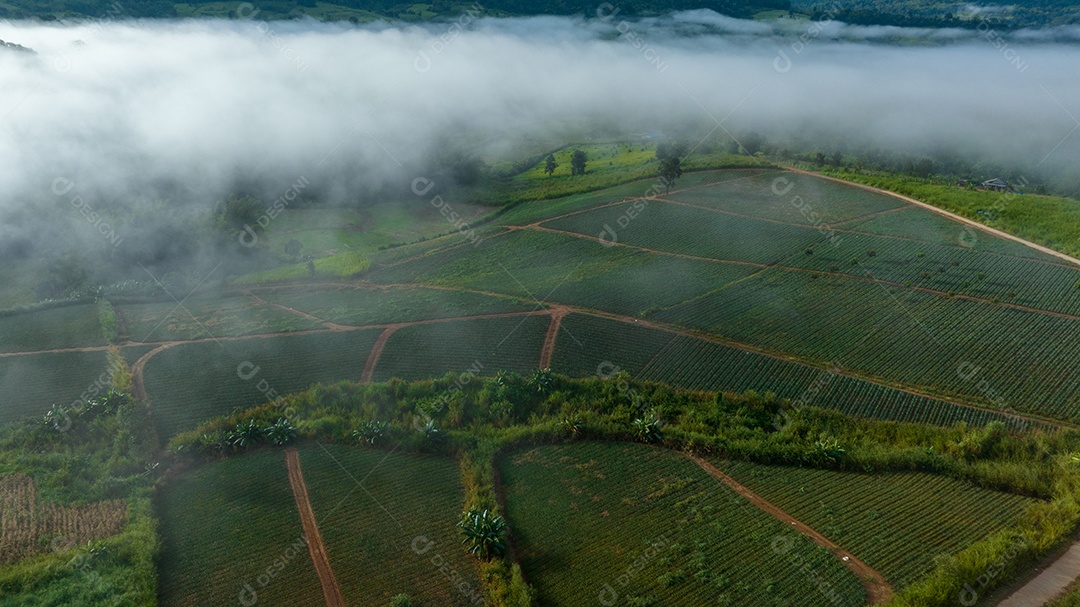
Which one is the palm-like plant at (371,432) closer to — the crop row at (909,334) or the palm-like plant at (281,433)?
the palm-like plant at (281,433)

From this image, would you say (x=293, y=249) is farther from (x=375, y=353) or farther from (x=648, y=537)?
(x=648, y=537)

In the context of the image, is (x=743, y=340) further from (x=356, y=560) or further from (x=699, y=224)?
(x=356, y=560)

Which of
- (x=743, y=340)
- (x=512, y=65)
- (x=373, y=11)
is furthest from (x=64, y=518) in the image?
(x=373, y=11)

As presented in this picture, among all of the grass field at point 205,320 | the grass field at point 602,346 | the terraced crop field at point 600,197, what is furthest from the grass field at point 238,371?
the terraced crop field at point 600,197

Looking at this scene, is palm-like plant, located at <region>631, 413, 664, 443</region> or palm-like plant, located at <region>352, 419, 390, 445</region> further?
palm-like plant, located at <region>352, 419, 390, 445</region>

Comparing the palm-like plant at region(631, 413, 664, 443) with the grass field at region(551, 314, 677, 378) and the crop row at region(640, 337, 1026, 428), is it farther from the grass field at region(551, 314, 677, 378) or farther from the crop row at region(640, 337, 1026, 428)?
the grass field at region(551, 314, 677, 378)

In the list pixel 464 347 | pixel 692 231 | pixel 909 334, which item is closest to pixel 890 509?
pixel 909 334

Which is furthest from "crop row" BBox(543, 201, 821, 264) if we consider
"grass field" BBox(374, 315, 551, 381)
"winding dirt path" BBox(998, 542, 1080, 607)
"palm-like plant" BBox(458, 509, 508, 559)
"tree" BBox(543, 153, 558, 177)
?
"palm-like plant" BBox(458, 509, 508, 559)
